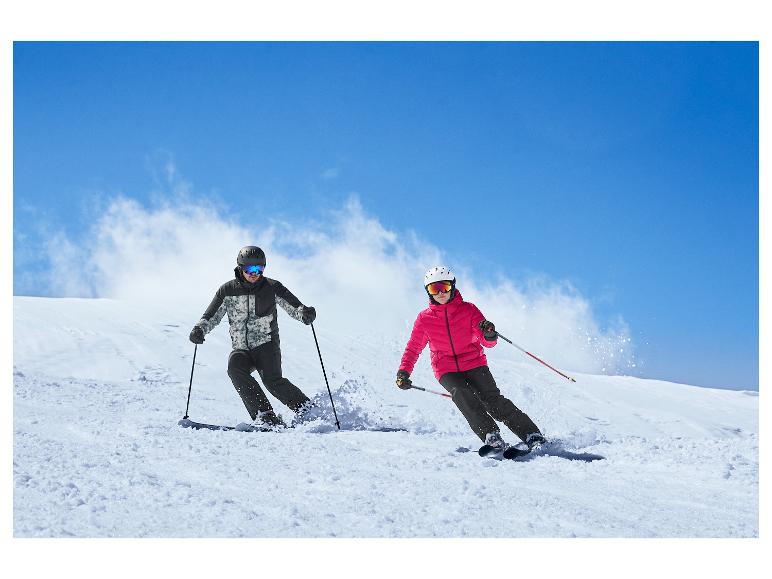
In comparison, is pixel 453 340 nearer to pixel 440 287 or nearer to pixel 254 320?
pixel 440 287

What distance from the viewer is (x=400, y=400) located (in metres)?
10.3

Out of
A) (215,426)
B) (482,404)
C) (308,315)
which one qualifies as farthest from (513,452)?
(215,426)

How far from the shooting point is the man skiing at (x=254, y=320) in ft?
20.8

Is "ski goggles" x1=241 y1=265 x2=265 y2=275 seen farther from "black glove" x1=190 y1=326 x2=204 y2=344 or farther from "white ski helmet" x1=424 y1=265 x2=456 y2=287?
"white ski helmet" x1=424 y1=265 x2=456 y2=287

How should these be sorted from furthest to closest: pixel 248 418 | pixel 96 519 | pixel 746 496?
1. pixel 248 418
2. pixel 746 496
3. pixel 96 519

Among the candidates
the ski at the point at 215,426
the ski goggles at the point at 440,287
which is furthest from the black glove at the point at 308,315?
the ski goggles at the point at 440,287

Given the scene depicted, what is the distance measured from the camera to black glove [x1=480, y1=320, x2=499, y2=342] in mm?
5281

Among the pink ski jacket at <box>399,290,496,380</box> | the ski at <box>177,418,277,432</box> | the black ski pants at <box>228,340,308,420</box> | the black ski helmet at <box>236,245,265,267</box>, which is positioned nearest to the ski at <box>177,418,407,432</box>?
the ski at <box>177,418,277,432</box>

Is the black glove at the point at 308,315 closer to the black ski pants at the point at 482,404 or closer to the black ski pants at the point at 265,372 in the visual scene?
the black ski pants at the point at 265,372

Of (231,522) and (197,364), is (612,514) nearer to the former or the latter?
(231,522)

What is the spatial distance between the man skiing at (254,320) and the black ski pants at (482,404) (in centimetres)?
189

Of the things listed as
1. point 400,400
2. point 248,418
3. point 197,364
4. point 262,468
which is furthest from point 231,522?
point 197,364

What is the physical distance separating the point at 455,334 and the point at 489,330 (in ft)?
1.02
